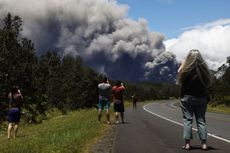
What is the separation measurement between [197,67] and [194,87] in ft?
1.54

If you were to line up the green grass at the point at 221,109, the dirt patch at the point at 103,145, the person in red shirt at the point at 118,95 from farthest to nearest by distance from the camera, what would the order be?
the green grass at the point at 221,109 → the person in red shirt at the point at 118,95 → the dirt patch at the point at 103,145

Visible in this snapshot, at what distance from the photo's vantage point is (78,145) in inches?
484

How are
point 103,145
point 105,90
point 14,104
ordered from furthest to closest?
point 105,90 < point 14,104 < point 103,145

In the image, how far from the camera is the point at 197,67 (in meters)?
10.6

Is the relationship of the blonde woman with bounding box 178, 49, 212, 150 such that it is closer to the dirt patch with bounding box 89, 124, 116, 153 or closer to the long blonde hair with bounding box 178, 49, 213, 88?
the long blonde hair with bounding box 178, 49, 213, 88

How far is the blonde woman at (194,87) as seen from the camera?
34.8ft

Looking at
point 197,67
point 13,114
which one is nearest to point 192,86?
point 197,67

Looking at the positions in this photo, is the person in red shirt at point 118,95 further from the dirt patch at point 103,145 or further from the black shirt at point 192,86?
the black shirt at point 192,86

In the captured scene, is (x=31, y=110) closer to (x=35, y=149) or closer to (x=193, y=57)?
(x=35, y=149)

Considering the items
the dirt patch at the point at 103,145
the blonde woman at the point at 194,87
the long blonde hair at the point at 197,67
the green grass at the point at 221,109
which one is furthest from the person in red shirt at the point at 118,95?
the green grass at the point at 221,109

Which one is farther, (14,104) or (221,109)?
(221,109)

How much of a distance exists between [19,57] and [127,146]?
24866 millimetres

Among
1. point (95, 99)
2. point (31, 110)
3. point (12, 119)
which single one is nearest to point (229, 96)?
point (95, 99)

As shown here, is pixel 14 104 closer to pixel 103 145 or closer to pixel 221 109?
pixel 103 145
